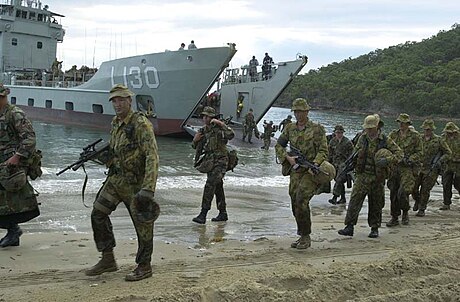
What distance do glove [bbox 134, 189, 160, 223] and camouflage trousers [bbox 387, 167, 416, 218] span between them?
5026mm

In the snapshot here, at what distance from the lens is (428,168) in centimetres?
1006

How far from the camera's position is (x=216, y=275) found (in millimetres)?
5488

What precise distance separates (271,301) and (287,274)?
62cm

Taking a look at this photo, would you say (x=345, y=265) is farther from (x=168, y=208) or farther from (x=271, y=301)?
(x=168, y=208)

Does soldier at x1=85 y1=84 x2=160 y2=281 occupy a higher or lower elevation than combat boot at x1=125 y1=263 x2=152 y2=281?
higher

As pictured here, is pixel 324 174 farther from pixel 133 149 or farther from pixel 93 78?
pixel 93 78

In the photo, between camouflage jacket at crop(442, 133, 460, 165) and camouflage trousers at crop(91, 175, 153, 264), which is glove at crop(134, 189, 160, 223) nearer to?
camouflage trousers at crop(91, 175, 153, 264)

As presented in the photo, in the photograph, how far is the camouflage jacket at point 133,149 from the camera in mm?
5219

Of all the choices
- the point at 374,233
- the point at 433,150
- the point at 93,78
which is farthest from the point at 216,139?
the point at 93,78

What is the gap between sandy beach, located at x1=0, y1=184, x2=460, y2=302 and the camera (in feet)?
16.2

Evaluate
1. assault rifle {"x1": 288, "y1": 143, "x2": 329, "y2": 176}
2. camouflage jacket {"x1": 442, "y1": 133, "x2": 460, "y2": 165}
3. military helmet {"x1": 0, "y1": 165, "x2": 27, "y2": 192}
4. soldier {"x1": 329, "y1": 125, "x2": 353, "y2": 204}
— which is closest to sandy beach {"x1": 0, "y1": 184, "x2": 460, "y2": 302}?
military helmet {"x1": 0, "y1": 165, "x2": 27, "y2": 192}

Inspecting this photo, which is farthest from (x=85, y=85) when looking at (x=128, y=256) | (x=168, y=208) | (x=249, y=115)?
(x=128, y=256)

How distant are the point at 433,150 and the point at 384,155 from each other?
310cm

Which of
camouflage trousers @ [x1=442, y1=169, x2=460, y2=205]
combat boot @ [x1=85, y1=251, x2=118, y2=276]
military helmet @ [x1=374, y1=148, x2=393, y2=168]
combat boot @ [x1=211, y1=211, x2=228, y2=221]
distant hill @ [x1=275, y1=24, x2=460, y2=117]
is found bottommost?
combat boot @ [x1=211, y1=211, x2=228, y2=221]
